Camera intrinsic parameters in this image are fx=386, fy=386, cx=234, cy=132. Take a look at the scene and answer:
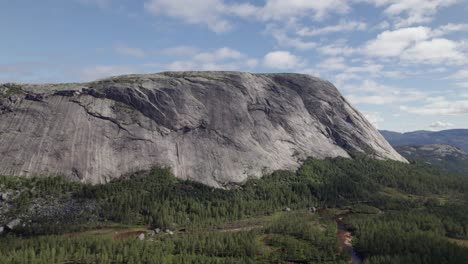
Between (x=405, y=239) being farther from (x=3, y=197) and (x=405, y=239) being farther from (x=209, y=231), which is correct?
(x=3, y=197)

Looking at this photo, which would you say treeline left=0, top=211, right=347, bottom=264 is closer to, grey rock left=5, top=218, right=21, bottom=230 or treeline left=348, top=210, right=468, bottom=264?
grey rock left=5, top=218, right=21, bottom=230

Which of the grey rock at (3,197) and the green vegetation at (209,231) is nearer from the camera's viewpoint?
the green vegetation at (209,231)

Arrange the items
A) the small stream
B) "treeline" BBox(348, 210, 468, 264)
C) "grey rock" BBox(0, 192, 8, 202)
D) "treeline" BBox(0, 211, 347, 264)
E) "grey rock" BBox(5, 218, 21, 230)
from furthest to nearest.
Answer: "grey rock" BBox(0, 192, 8, 202) → "grey rock" BBox(5, 218, 21, 230) → the small stream → "treeline" BBox(348, 210, 468, 264) → "treeline" BBox(0, 211, 347, 264)

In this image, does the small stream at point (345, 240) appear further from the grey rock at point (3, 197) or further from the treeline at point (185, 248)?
the grey rock at point (3, 197)

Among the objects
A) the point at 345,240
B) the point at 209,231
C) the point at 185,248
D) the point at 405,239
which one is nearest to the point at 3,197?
the point at 185,248

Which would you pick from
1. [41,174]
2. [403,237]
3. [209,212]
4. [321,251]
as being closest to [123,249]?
[209,212]

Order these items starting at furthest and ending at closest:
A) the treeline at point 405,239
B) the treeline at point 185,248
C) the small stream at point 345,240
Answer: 1. the small stream at point 345,240
2. the treeline at point 405,239
3. the treeline at point 185,248

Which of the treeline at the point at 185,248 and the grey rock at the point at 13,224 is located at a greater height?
the grey rock at the point at 13,224

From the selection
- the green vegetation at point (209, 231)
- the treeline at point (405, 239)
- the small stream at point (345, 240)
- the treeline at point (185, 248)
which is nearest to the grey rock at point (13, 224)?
the green vegetation at point (209, 231)

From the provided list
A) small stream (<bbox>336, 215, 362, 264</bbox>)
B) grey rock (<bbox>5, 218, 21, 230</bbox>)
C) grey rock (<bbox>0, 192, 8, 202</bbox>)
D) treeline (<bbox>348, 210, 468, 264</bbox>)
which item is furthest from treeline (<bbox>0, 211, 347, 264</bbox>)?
grey rock (<bbox>0, 192, 8, 202</bbox>)
